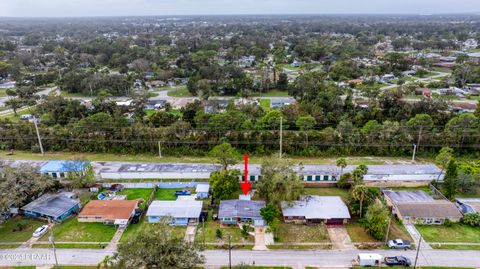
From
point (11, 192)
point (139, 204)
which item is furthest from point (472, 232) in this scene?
point (11, 192)

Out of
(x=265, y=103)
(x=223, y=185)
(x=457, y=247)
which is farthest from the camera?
(x=265, y=103)

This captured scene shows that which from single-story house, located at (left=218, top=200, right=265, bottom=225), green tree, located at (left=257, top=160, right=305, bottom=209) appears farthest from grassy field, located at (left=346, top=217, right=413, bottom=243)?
single-story house, located at (left=218, top=200, right=265, bottom=225)

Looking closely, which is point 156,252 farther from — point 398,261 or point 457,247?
point 457,247

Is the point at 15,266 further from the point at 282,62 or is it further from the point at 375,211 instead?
the point at 282,62

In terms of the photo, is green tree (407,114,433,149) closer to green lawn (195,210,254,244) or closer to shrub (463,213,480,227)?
shrub (463,213,480,227)

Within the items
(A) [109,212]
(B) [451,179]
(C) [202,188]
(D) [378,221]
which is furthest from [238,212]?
(B) [451,179]

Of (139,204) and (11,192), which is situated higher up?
(11,192)

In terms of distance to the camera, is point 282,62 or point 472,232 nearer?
point 472,232
